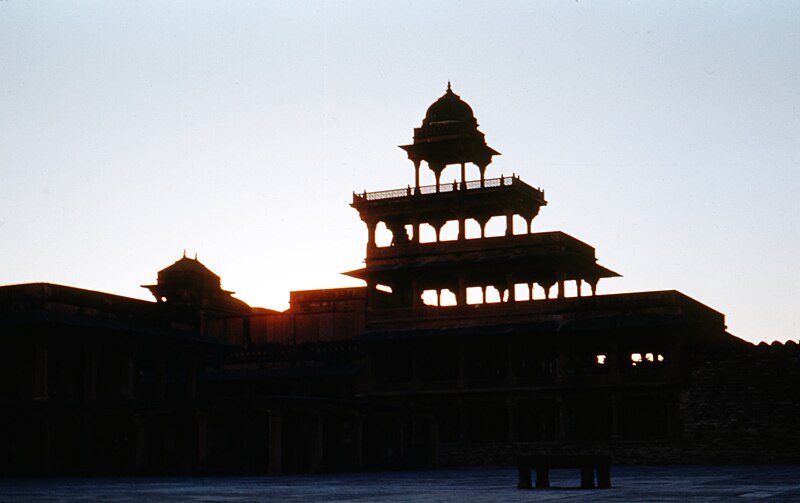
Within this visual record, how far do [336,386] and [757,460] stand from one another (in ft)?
78.2

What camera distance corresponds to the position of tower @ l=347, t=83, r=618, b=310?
2677 inches

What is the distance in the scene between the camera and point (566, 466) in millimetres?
30703

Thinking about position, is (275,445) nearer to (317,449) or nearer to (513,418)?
(317,449)

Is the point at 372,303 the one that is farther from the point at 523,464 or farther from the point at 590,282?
the point at 523,464

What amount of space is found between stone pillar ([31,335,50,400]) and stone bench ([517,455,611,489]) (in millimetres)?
28937

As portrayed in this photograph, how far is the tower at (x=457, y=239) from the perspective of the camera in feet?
223

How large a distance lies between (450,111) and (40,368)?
93.3 feet

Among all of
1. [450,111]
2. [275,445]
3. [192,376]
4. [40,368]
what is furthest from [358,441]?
[450,111]

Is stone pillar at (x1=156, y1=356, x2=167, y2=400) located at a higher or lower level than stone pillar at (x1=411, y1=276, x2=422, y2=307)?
lower

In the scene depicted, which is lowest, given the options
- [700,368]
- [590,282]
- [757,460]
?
[757,460]

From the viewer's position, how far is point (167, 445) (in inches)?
2199

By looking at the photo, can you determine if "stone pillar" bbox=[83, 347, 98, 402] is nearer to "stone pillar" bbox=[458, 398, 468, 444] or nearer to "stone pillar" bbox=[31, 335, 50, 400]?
"stone pillar" bbox=[31, 335, 50, 400]

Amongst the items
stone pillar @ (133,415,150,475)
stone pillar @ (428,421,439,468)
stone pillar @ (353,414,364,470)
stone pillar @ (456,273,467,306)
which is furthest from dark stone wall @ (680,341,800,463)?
stone pillar @ (133,415,150,475)

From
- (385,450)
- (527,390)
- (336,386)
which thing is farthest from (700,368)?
(336,386)
